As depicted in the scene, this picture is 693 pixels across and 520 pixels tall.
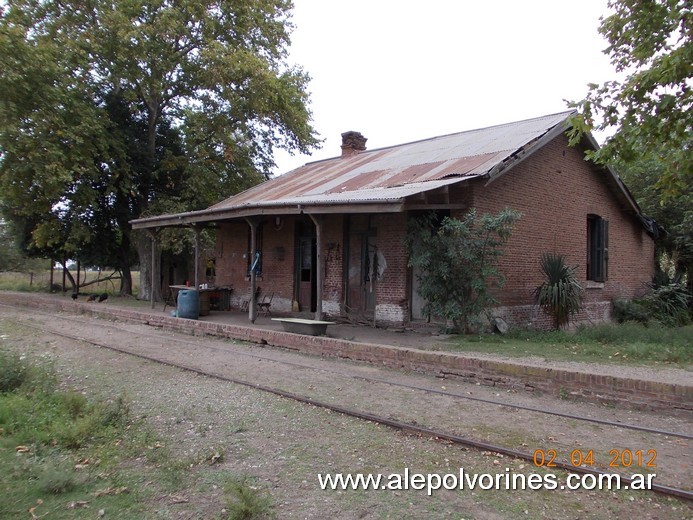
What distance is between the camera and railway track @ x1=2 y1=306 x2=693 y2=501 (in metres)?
5.04

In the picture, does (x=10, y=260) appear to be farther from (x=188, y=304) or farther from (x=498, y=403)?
(x=498, y=403)

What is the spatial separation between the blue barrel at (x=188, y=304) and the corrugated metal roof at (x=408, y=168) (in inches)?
101

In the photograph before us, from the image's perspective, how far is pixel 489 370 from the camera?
8172 millimetres

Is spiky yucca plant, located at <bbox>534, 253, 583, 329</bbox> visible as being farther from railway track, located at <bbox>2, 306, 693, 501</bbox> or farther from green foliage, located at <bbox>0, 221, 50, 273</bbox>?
green foliage, located at <bbox>0, 221, 50, 273</bbox>

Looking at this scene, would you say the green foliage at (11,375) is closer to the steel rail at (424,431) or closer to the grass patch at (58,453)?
the grass patch at (58,453)

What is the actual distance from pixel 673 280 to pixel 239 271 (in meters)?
15.2

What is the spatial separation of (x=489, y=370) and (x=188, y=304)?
968cm

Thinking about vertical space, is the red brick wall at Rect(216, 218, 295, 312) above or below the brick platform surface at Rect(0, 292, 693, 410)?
above

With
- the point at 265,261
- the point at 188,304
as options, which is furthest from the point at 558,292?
the point at 188,304

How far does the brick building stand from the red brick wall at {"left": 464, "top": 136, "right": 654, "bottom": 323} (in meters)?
0.03

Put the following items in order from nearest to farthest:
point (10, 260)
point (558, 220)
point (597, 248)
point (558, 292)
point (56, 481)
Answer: point (56, 481)
point (558, 292)
point (558, 220)
point (597, 248)
point (10, 260)

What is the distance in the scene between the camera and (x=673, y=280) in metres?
18.2

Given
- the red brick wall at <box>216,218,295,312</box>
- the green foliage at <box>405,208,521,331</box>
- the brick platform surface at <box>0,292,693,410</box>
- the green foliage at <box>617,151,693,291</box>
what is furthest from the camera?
the green foliage at <box>617,151,693,291</box>

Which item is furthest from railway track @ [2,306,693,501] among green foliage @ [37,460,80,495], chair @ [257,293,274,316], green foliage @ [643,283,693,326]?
green foliage @ [643,283,693,326]
